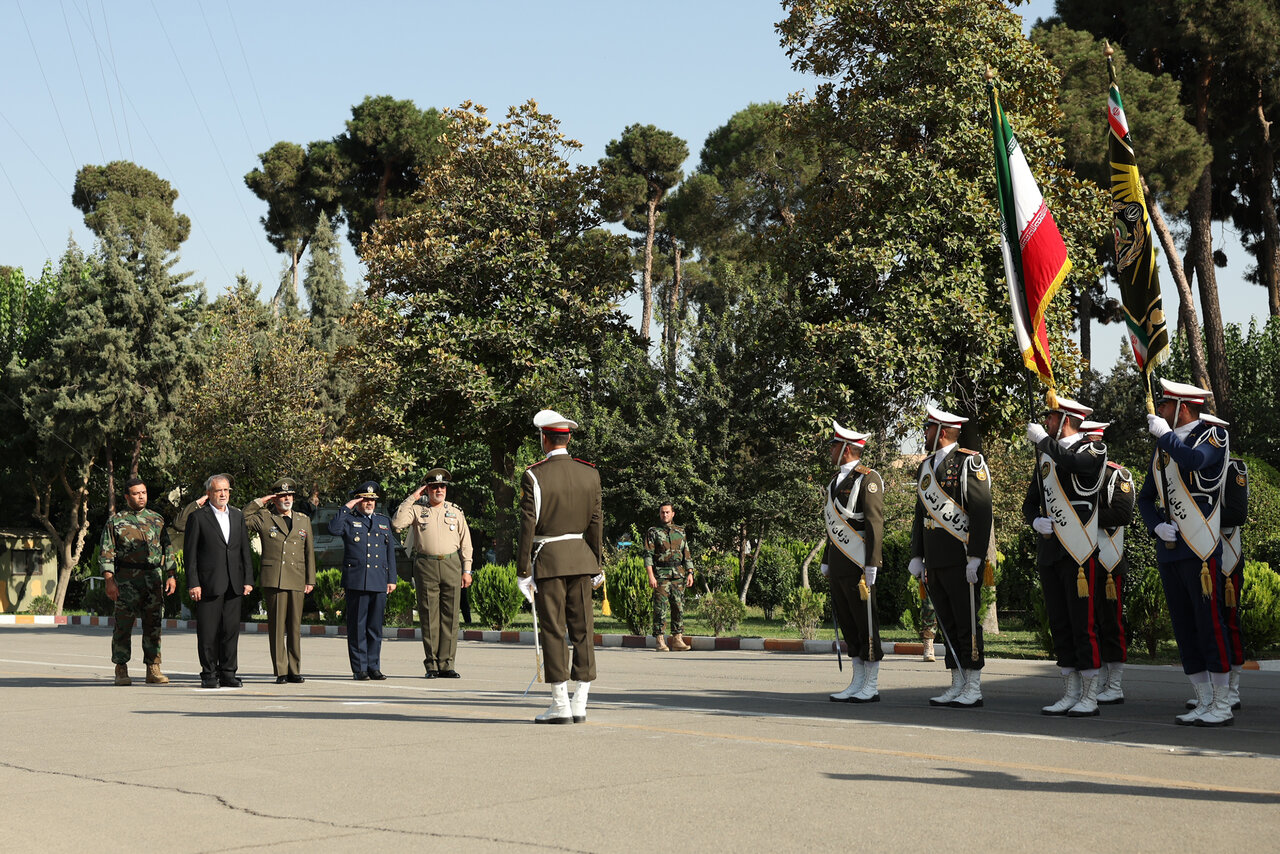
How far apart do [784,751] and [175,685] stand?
803 cm

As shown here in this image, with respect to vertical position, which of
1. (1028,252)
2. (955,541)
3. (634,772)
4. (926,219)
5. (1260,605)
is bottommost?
(634,772)

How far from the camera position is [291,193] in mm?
64875

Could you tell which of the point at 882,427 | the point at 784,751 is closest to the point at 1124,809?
the point at 784,751

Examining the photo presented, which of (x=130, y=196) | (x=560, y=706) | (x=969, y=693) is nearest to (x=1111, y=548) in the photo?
(x=969, y=693)

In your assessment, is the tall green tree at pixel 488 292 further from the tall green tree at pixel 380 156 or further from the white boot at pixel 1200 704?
the tall green tree at pixel 380 156

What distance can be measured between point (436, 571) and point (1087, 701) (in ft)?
23.4

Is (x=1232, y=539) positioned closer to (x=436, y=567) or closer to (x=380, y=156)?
(x=436, y=567)

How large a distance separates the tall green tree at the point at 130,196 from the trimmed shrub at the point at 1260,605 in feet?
192

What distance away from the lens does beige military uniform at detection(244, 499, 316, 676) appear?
45.5ft

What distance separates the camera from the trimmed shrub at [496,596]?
25641 millimetres

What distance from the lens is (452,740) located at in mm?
8711

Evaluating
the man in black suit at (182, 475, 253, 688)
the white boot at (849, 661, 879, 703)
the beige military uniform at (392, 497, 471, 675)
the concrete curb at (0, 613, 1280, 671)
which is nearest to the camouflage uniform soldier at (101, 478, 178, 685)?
the man in black suit at (182, 475, 253, 688)

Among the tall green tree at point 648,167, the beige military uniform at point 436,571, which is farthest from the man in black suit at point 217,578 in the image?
the tall green tree at point 648,167

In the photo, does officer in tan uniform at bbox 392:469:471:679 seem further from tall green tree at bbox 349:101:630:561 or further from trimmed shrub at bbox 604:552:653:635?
tall green tree at bbox 349:101:630:561
